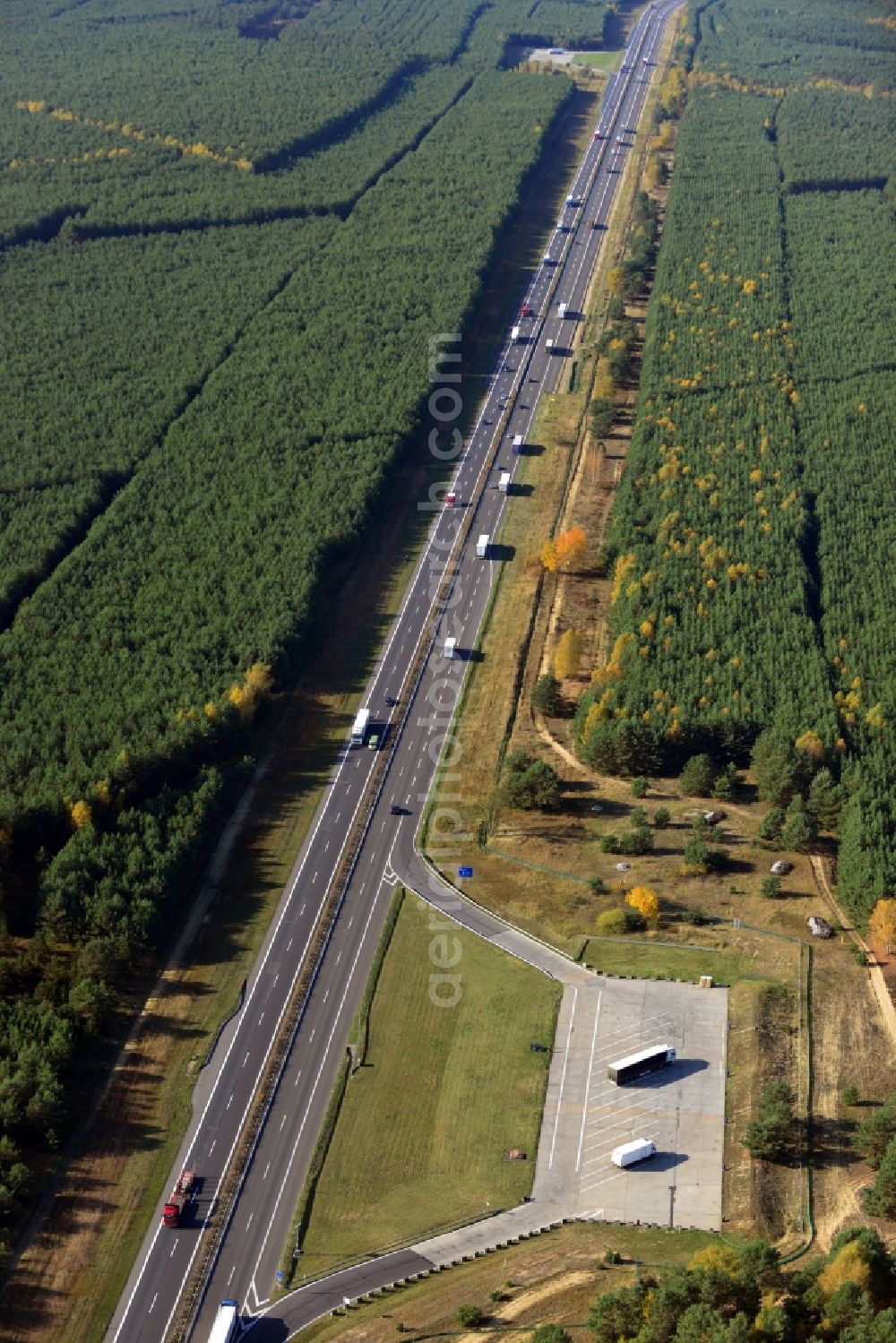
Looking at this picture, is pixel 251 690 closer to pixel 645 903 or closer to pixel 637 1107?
pixel 645 903

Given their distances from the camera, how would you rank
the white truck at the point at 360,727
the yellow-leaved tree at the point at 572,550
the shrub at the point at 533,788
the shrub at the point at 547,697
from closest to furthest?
1. the shrub at the point at 533,788
2. the white truck at the point at 360,727
3. the shrub at the point at 547,697
4. the yellow-leaved tree at the point at 572,550

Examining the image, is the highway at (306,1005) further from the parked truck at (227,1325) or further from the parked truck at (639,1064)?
the parked truck at (639,1064)

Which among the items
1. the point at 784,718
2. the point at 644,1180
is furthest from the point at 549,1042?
the point at 784,718

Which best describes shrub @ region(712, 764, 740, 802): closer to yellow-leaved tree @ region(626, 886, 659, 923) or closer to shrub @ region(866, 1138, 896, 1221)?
yellow-leaved tree @ region(626, 886, 659, 923)

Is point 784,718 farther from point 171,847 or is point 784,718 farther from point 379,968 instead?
point 171,847

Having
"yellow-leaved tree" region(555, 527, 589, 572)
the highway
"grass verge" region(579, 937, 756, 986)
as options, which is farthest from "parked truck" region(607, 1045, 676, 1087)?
"yellow-leaved tree" region(555, 527, 589, 572)

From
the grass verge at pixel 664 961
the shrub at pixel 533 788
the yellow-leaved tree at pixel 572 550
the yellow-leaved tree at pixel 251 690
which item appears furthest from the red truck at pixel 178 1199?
the yellow-leaved tree at pixel 572 550

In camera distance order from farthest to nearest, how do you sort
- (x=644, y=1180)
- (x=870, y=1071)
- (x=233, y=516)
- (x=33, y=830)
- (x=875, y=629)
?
(x=233, y=516) → (x=875, y=629) → (x=33, y=830) → (x=870, y=1071) → (x=644, y=1180)
